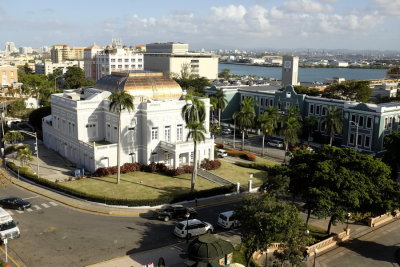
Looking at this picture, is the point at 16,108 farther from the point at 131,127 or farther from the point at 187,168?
the point at 187,168

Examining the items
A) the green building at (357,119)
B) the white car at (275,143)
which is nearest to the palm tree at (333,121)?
the green building at (357,119)

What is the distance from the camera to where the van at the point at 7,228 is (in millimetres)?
35031

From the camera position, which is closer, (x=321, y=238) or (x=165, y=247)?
(x=165, y=247)

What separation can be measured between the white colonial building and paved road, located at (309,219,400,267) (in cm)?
2662

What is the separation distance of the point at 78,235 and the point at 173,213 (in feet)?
31.3

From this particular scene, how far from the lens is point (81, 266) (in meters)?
31.5

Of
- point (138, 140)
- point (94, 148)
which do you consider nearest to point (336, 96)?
point (138, 140)

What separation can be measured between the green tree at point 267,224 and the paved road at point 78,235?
9481 mm

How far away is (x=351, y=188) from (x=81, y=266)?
76.7ft

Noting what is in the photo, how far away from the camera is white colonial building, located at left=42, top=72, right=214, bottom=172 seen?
188 ft

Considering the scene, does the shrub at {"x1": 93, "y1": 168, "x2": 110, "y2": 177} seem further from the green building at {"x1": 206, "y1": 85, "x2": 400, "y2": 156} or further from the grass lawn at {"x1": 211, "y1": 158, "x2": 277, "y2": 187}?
the green building at {"x1": 206, "y1": 85, "x2": 400, "y2": 156}

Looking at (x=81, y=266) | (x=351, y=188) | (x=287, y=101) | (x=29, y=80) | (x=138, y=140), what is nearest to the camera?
(x=81, y=266)

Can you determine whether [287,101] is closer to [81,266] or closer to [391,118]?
[391,118]

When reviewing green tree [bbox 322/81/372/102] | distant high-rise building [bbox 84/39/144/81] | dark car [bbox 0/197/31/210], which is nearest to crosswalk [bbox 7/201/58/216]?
dark car [bbox 0/197/31/210]
